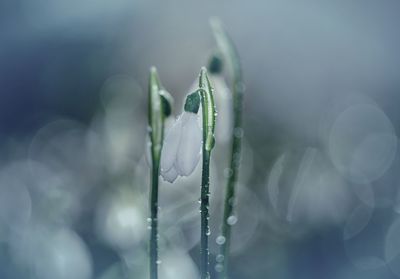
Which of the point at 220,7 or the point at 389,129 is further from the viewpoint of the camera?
the point at 220,7

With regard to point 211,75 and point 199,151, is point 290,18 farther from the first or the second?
point 199,151

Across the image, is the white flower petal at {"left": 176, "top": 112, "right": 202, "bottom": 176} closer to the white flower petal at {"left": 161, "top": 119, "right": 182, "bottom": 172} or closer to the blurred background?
the white flower petal at {"left": 161, "top": 119, "right": 182, "bottom": 172}

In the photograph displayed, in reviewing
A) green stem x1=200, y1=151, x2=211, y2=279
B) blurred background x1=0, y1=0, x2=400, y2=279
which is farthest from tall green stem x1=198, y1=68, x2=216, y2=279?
blurred background x1=0, y1=0, x2=400, y2=279

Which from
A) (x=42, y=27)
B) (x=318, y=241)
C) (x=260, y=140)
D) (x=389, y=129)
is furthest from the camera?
(x=42, y=27)

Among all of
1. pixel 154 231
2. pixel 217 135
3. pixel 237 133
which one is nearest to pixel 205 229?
pixel 154 231

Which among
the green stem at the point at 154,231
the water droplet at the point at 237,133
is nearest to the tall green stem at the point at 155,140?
the green stem at the point at 154,231

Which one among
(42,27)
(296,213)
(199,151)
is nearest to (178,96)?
(42,27)
